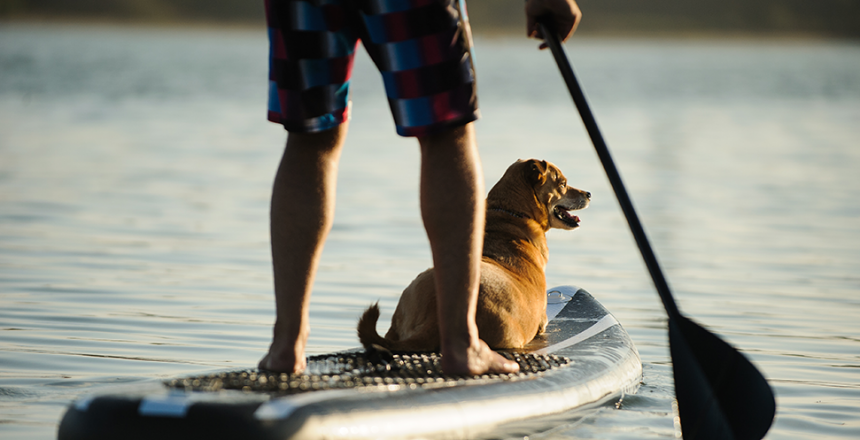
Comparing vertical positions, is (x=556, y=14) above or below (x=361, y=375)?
above

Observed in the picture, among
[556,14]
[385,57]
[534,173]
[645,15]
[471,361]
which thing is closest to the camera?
[385,57]

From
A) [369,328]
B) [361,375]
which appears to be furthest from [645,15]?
[361,375]

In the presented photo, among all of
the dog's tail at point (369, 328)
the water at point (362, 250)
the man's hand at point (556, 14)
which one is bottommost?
the water at point (362, 250)

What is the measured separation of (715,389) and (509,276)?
1070 mm

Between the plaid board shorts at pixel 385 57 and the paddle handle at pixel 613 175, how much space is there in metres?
0.52

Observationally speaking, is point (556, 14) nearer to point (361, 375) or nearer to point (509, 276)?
point (509, 276)

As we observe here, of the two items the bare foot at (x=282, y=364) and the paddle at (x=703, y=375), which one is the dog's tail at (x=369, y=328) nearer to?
the bare foot at (x=282, y=364)

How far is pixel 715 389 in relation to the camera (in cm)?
Answer: 281

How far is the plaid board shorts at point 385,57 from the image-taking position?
2.57m

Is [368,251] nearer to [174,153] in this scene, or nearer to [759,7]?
[174,153]

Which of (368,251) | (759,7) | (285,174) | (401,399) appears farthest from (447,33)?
(759,7)

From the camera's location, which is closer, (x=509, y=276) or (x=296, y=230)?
(x=296, y=230)

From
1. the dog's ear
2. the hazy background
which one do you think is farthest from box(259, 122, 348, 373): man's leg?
the hazy background

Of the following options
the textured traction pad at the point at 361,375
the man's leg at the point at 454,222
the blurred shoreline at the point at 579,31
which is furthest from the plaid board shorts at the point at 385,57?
the blurred shoreline at the point at 579,31
